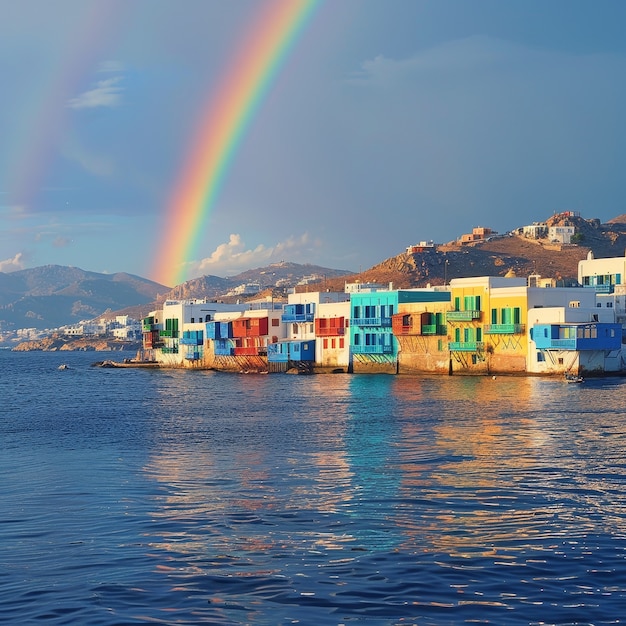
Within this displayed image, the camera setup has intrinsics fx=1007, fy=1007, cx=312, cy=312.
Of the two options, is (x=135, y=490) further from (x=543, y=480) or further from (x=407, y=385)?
(x=407, y=385)

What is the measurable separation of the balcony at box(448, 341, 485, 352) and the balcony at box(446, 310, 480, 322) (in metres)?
2.16

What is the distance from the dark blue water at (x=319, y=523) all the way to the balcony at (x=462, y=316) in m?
41.9

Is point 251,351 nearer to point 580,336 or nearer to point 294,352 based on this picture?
point 294,352

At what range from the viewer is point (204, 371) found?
129375 mm

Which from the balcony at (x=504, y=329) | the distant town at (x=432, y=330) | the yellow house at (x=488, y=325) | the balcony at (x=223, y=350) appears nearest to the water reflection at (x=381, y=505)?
the distant town at (x=432, y=330)

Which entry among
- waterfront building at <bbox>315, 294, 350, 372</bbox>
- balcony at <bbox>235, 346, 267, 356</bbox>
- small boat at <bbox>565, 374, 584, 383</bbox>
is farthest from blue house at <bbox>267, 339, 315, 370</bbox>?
small boat at <bbox>565, 374, 584, 383</bbox>

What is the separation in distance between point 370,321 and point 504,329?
1898 centimetres

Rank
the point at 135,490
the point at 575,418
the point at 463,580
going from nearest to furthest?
the point at 463,580
the point at 135,490
the point at 575,418

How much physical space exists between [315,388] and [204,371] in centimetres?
4826

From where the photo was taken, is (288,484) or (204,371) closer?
(288,484)

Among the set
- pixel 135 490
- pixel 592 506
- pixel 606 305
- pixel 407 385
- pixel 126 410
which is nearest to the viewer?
pixel 592 506

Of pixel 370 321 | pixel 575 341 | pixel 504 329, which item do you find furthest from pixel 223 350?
pixel 575 341

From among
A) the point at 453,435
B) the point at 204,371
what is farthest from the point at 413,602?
the point at 204,371

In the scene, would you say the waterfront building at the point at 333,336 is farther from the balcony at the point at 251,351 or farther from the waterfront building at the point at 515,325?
the waterfront building at the point at 515,325
